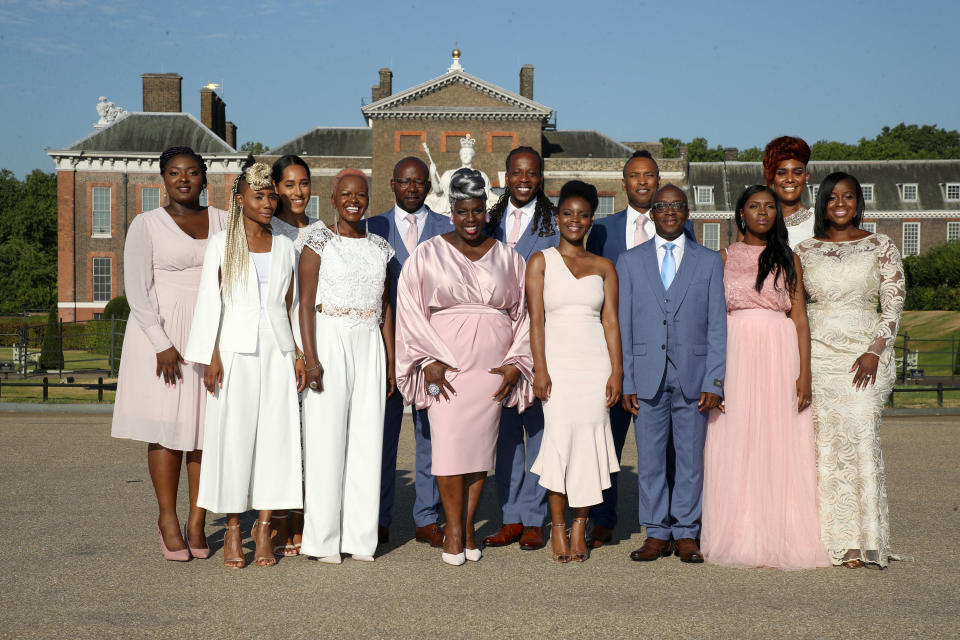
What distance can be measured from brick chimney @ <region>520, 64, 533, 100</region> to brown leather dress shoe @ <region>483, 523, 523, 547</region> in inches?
1818

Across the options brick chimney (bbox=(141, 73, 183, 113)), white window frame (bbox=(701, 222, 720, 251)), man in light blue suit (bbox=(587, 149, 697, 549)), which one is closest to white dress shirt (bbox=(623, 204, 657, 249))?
man in light blue suit (bbox=(587, 149, 697, 549))

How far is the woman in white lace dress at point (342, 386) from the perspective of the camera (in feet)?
17.5

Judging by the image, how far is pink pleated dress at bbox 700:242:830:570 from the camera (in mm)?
5316

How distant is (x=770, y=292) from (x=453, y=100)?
43.5m

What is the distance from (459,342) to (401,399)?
2.98 ft

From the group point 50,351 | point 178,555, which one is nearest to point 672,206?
point 178,555

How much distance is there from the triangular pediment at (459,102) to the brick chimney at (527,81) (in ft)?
9.90

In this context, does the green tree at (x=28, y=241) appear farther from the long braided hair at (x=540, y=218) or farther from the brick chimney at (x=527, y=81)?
the long braided hair at (x=540, y=218)

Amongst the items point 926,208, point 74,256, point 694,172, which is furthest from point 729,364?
point 926,208

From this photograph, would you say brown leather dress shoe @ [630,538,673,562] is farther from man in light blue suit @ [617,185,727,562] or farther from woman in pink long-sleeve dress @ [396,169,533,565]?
woman in pink long-sleeve dress @ [396,169,533,565]

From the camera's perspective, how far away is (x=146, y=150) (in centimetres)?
4469

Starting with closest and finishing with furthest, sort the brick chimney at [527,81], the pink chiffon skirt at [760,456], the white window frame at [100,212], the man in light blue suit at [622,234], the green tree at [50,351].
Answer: the pink chiffon skirt at [760,456]
the man in light blue suit at [622,234]
the green tree at [50,351]
the white window frame at [100,212]
the brick chimney at [527,81]

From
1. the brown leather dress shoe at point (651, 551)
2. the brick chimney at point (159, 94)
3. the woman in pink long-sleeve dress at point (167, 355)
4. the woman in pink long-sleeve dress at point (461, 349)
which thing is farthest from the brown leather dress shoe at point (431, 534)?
the brick chimney at point (159, 94)

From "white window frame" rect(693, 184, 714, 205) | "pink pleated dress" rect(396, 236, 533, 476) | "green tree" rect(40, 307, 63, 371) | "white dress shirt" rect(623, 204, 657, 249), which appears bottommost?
"green tree" rect(40, 307, 63, 371)
